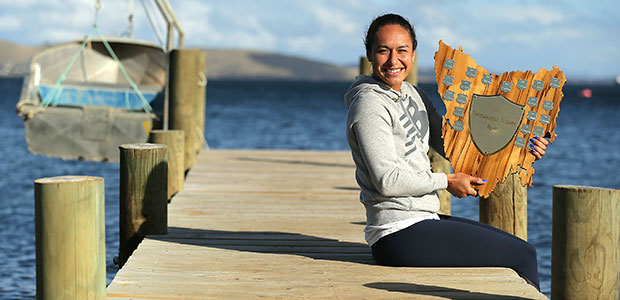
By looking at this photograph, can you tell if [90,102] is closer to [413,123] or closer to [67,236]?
[413,123]

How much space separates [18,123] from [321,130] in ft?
46.2

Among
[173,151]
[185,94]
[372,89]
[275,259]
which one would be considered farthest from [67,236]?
[185,94]

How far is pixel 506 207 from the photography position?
504 centimetres

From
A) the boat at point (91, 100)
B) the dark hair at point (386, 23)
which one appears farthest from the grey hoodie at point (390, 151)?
the boat at point (91, 100)

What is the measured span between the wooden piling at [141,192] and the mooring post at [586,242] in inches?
99.9

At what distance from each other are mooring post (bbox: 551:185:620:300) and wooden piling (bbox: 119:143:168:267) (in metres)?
2.54

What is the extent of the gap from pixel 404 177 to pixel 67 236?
1.60 meters

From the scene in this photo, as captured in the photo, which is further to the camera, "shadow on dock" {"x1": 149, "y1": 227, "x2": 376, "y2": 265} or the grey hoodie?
"shadow on dock" {"x1": 149, "y1": 227, "x2": 376, "y2": 265}

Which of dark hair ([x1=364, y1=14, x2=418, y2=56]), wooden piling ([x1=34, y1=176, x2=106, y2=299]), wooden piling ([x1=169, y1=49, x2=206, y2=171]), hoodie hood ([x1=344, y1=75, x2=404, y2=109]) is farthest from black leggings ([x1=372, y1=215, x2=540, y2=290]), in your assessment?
wooden piling ([x1=169, y1=49, x2=206, y2=171])

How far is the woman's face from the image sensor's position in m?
3.81

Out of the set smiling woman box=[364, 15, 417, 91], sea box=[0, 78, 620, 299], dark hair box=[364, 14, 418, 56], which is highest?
dark hair box=[364, 14, 418, 56]

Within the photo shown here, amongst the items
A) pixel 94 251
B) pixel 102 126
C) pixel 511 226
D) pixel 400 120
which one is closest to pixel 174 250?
pixel 94 251

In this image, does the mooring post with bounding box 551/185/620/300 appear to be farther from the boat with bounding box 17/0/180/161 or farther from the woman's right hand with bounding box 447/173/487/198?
the boat with bounding box 17/0/180/161

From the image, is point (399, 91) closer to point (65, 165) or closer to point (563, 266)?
point (563, 266)
